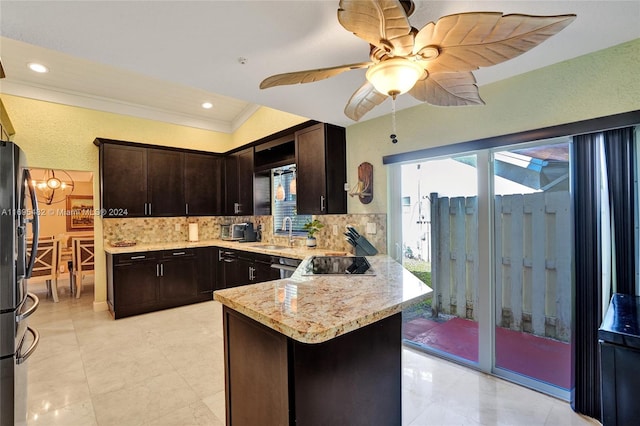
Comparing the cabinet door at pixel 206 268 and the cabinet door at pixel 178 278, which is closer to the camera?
the cabinet door at pixel 178 278

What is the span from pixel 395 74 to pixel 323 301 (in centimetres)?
111

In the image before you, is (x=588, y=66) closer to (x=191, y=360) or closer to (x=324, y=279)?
(x=324, y=279)

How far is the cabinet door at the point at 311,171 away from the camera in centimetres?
353

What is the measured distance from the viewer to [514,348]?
255 centimetres

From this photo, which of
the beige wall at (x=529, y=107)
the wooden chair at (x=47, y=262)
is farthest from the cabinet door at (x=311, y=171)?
the wooden chair at (x=47, y=262)

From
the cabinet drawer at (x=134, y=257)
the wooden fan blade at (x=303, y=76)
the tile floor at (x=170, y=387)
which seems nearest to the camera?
the wooden fan blade at (x=303, y=76)

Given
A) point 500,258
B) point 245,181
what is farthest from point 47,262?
point 500,258

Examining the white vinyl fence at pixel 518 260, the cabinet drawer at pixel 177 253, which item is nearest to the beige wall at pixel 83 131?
the cabinet drawer at pixel 177 253

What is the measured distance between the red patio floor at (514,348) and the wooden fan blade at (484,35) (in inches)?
91.7

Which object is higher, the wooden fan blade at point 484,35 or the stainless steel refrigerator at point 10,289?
the wooden fan blade at point 484,35

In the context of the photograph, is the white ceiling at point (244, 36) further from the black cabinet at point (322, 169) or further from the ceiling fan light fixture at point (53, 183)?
the ceiling fan light fixture at point (53, 183)

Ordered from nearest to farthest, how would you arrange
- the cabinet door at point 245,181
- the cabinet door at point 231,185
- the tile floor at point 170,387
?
the tile floor at point 170,387
the cabinet door at point 245,181
the cabinet door at point 231,185

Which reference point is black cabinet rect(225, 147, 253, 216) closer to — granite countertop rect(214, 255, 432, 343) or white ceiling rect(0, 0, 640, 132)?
white ceiling rect(0, 0, 640, 132)

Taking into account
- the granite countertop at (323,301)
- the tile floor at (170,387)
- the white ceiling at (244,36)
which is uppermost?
Answer: the white ceiling at (244,36)
